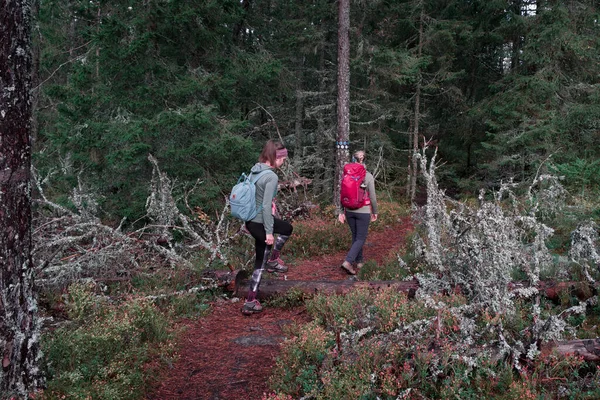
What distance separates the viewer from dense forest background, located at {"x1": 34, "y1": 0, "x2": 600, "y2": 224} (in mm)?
11227

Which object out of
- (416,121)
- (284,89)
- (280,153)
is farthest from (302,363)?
(416,121)

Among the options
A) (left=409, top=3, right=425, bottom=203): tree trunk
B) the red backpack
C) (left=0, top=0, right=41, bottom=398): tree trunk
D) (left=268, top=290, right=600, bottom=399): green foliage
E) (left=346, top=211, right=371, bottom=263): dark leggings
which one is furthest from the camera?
(left=409, top=3, right=425, bottom=203): tree trunk

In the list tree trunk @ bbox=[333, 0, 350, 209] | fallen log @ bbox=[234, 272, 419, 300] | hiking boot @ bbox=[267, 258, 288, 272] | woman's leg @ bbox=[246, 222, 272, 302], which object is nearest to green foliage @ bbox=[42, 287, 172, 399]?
woman's leg @ bbox=[246, 222, 272, 302]

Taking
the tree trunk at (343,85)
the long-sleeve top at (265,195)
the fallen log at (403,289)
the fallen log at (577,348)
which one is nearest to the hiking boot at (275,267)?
the fallen log at (403,289)

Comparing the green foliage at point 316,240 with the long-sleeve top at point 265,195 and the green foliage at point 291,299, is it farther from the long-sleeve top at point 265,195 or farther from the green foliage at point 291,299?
the long-sleeve top at point 265,195

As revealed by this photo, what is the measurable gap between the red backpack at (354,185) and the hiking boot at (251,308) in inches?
103

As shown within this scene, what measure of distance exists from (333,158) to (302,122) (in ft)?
11.9

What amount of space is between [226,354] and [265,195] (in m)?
2.21

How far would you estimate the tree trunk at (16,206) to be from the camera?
3.83 metres

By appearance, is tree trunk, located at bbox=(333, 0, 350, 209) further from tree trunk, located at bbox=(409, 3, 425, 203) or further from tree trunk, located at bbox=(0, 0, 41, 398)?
tree trunk, located at bbox=(0, 0, 41, 398)

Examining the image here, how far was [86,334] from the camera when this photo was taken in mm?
4930

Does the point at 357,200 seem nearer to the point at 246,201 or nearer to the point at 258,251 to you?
the point at 258,251

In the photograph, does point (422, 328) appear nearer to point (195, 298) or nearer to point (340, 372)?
point (340, 372)

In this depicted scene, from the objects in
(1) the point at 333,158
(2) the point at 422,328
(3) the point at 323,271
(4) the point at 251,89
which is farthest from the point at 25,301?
(1) the point at 333,158
